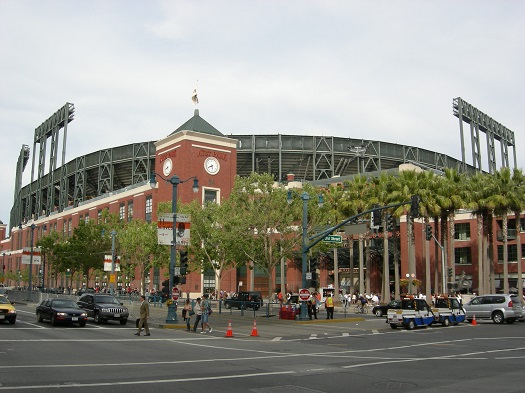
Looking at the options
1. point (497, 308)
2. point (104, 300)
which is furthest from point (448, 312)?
point (104, 300)

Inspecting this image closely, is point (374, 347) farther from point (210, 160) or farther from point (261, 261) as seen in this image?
point (210, 160)

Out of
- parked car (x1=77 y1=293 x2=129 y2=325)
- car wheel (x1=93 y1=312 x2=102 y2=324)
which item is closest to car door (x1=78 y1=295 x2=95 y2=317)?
parked car (x1=77 y1=293 x2=129 y2=325)

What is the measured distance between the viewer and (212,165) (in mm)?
81625

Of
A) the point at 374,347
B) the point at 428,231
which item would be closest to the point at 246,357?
the point at 374,347

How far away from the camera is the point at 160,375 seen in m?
14.2

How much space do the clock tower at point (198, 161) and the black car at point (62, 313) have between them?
1829 inches

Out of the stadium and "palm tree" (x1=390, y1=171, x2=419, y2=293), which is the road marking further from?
the stadium

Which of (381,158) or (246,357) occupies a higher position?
(381,158)

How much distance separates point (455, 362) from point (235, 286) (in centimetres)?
6836

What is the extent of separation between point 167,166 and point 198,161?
231 inches

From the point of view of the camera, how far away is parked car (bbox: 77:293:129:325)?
3309 centimetres

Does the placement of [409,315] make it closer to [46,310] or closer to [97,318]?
[97,318]

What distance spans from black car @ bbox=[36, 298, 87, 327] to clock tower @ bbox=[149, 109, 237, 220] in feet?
152

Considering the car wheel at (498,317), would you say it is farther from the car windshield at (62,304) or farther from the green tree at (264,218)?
the car windshield at (62,304)
